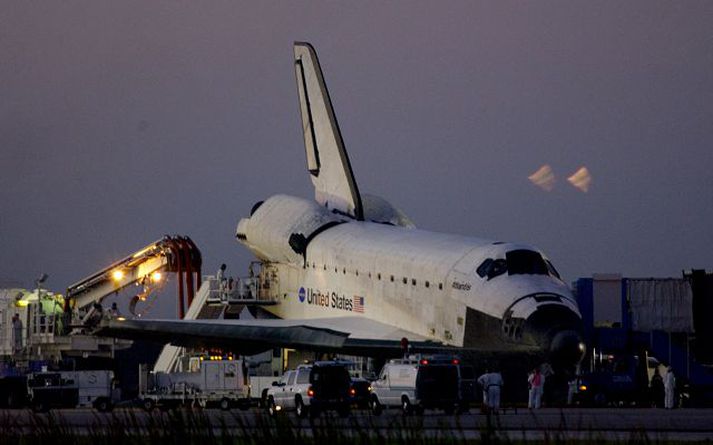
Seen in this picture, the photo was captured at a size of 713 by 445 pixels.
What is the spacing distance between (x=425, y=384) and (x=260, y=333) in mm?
9973

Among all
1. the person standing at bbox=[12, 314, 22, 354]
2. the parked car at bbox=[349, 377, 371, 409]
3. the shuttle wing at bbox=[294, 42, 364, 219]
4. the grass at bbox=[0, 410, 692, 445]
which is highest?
the shuttle wing at bbox=[294, 42, 364, 219]

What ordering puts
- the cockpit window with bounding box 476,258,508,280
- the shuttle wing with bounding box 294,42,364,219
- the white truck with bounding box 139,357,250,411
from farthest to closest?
the shuttle wing with bounding box 294,42,364,219, the white truck with bounding box 139,357,250,411, the cockpit window with bounding box 476,258,508,280

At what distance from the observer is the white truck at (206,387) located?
33938mm

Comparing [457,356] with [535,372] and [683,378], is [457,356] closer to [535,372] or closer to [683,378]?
[535,372]

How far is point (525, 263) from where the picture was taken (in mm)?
31422

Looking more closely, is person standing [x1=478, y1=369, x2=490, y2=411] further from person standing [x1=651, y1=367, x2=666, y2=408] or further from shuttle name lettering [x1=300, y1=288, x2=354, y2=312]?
shuttle name lettering [x1=300, y1=288, x2=354, y2=312]

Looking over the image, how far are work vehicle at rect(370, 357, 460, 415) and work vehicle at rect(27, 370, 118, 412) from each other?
834 centimetres

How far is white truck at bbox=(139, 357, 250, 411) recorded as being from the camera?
33.9m

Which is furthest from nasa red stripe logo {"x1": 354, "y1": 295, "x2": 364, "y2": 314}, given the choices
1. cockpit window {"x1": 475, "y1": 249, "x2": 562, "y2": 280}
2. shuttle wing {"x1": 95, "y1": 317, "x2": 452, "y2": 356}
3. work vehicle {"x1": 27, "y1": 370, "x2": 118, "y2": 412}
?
work vehicle {"x1": 27, "y1": 370, "x2": 118, "y2": 412}

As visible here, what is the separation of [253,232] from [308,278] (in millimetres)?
4291

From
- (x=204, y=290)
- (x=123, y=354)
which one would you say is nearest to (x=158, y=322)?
(x=204, y=290)

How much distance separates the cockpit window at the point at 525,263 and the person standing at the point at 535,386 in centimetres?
205

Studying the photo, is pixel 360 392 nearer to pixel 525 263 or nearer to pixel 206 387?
pixel 525 263

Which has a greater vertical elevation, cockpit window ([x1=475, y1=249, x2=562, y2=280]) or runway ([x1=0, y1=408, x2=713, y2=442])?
cockpit window ([x1=475, y1=249, x2=562, y2=280])
